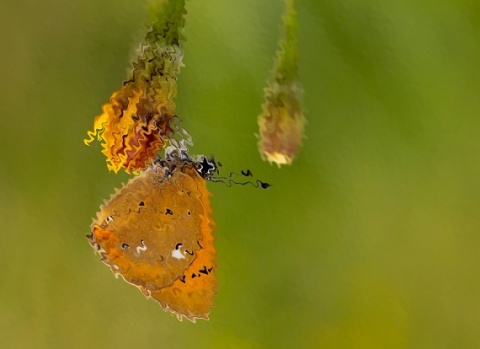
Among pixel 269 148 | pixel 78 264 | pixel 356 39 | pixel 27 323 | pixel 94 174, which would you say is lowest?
pixel 27 323

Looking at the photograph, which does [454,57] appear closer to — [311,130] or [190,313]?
[311,130]

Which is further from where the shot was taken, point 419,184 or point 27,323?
point 27,323

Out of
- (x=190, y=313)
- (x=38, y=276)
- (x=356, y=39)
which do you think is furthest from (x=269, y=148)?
(x=38, y=276)

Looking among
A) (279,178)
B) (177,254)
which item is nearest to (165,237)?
(177,254)

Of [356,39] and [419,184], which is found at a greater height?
[356,39]
